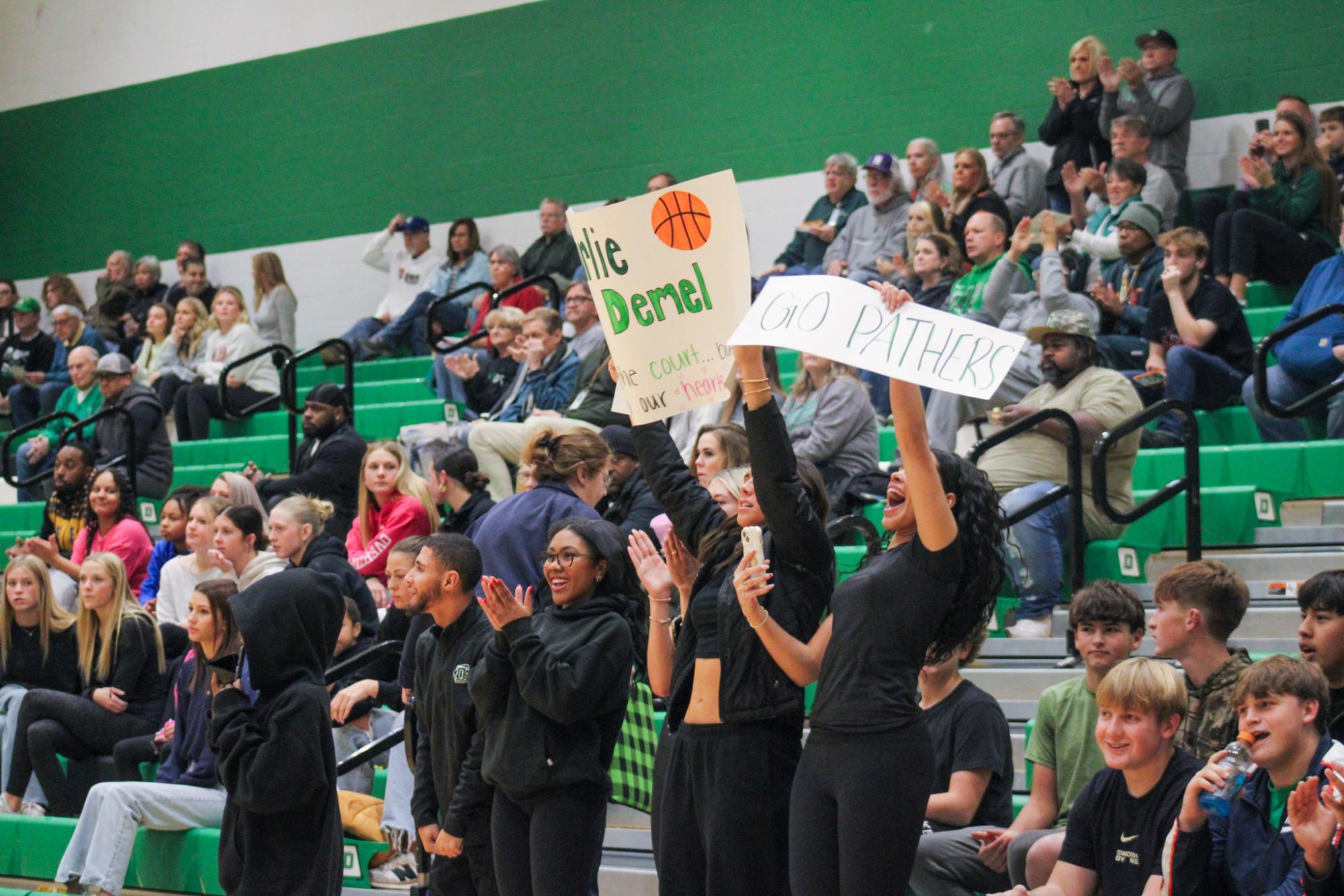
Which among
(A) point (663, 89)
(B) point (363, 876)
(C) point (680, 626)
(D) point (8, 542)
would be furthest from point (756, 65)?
(C) point (680, 626)

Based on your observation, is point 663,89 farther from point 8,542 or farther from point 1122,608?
point 1122,608

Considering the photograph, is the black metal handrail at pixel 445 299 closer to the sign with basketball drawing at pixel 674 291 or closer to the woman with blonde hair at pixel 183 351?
the woman with blonde hair at pixel 183 351

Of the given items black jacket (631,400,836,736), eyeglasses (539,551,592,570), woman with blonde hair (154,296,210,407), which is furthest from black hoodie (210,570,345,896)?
woman with blonde hair (154,296,210,407)

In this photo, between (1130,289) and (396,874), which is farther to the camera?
(1130,289)

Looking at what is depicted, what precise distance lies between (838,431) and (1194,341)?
5.71 ft

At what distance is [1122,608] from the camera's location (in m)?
4.30

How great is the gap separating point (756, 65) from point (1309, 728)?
8.47 m

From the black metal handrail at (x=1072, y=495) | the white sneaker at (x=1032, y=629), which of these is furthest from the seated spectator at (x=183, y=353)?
the white sneaker at (x=1032, y=629)

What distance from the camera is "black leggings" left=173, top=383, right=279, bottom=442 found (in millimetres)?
10898

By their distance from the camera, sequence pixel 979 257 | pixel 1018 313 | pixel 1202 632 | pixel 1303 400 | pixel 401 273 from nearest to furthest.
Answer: pixel 1202 632 → pixel 1303 400 → pixel 1018 313 → pixel 979 257 → pixel 401 273

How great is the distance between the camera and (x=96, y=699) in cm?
673

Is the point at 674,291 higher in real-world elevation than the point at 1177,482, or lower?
higher

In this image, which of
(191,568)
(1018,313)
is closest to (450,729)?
(191,568)

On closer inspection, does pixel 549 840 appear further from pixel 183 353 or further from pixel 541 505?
pixel 183 353
